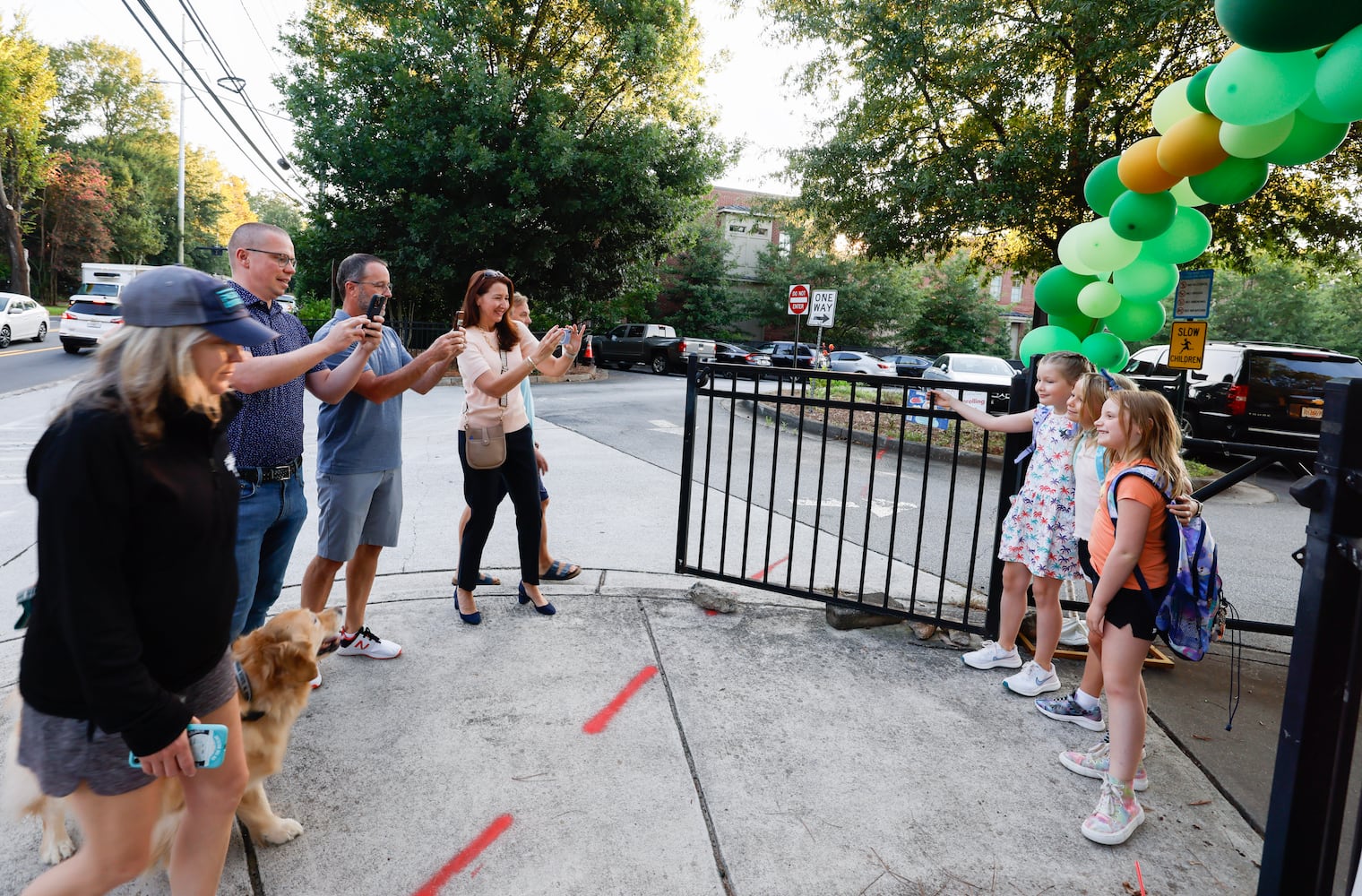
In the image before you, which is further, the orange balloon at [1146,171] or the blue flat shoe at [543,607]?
the blue flat shoe at [543,607]

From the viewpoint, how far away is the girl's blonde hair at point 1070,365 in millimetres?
3264

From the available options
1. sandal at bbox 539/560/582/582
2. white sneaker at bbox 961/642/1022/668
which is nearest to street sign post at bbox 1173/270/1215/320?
white sneaker at bbox 961/642/1022/668

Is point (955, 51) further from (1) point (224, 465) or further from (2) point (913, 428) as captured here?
(1) point (224, 465)

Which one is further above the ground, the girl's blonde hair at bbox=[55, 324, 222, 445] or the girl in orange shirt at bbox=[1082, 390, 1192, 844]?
the girl's blonde hair at bbox=[55, 324, 222, 445]

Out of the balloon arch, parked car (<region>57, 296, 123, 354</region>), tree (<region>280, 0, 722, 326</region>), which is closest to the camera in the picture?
the balloon arch

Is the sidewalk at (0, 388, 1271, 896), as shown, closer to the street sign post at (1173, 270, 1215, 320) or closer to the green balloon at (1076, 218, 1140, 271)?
the green balloon at (1076, 218, 1140, 271)

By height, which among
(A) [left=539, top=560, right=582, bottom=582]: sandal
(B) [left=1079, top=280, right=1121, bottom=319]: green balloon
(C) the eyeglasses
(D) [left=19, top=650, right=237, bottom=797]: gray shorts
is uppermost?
(B) [left=1079, top=280, right=1121, bottom=319]: green balloon

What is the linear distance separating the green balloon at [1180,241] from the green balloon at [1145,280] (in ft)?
0.12

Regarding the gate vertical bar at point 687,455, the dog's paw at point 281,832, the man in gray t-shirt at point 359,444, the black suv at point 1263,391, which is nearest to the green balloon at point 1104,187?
the gate vertical bar at point 687,455

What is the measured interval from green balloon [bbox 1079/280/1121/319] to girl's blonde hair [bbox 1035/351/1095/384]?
75 centimetres

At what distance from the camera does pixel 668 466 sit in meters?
8.73

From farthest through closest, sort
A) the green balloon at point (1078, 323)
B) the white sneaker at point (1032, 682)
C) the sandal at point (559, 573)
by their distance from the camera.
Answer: the sandal at point (559, 573) < the green balloon at point (1078, 323) < the white sneaker at point (1032, 682)

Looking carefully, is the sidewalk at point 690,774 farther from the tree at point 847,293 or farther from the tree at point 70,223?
the tree at point 70,223

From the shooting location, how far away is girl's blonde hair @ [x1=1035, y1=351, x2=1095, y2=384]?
3.26 metres
